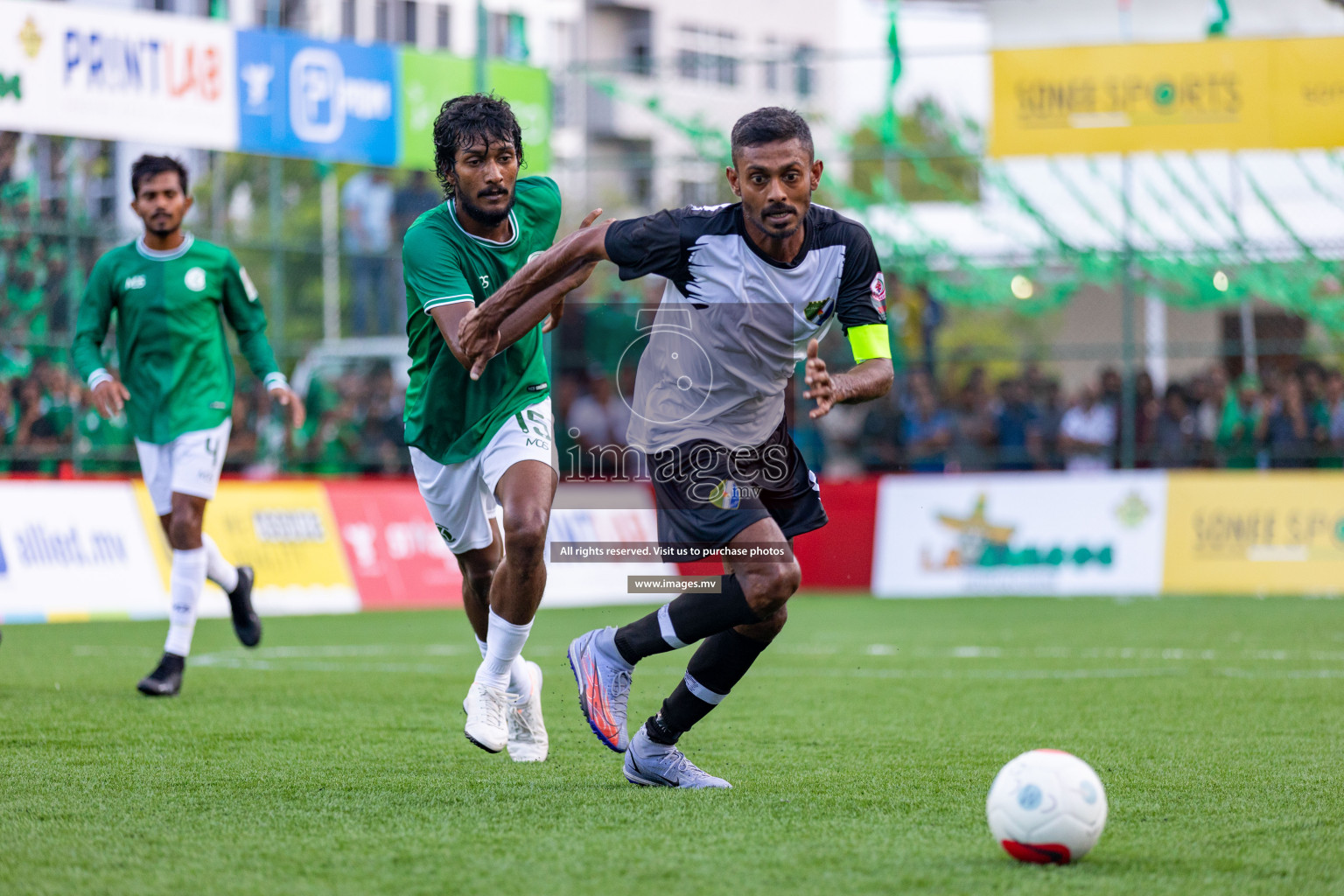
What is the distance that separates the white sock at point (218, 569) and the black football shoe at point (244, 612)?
0.15ft

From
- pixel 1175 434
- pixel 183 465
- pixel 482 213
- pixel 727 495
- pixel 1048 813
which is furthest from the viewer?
pixel 1175 434

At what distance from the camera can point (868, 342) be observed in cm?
514

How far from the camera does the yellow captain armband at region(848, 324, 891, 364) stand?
5.12 m

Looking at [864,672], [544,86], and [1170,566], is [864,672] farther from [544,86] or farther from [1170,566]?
[544,86]

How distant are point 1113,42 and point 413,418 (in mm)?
11103

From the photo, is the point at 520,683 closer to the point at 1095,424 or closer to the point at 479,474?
the point at 479,474

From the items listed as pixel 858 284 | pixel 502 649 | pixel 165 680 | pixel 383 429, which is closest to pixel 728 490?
pixel 858 284

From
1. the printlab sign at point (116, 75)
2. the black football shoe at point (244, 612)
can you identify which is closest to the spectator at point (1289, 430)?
the printlab sign at point (116, 75)

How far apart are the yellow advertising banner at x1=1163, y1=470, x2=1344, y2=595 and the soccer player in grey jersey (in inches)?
426

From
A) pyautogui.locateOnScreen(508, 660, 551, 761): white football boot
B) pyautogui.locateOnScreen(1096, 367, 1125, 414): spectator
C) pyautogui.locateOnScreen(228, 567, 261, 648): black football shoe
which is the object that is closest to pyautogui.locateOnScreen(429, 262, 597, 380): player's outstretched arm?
pyautogui.locateOnScreen(508, 660, 551, 761): white football boot

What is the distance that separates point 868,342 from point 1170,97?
36.5 ft

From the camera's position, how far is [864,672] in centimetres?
934

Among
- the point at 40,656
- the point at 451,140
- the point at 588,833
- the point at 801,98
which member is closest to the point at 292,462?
the point at 40,656

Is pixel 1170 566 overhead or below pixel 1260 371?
below
